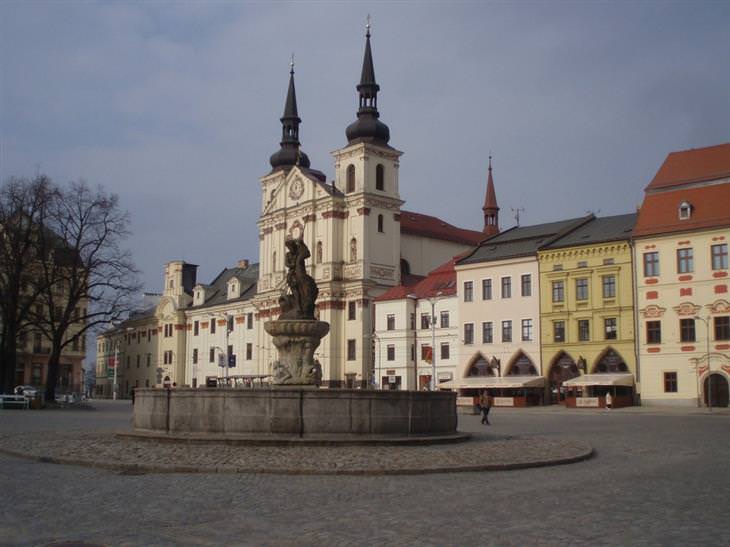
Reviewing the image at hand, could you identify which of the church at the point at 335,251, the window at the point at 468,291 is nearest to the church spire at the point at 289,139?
the church at the point at 335,251

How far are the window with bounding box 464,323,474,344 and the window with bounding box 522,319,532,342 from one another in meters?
4.89

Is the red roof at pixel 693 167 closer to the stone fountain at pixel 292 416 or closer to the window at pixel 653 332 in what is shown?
the window at pixel 653 332

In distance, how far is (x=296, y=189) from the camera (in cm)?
8950

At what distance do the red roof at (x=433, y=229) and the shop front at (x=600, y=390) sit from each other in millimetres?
35726

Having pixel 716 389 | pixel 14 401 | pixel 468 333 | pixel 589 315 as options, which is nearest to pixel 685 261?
pixel 589 315

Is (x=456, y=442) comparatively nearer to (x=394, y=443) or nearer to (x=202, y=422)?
(x=394, y=443)

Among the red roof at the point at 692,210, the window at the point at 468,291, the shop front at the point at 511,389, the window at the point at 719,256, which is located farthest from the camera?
the window at the point at 468,291

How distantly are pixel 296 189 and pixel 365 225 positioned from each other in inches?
433

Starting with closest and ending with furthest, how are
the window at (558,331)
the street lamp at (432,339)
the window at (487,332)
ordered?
the window at (558,331) → the street lamp at (432,339) → the window at (487,332)

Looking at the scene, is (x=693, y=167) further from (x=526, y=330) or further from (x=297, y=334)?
(x=297, y=334)

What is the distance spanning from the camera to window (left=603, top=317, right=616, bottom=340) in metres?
57.0

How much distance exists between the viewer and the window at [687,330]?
52.2 m

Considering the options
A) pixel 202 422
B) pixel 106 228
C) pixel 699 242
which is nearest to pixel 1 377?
pixel 106 228

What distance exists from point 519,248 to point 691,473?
4942 cm
